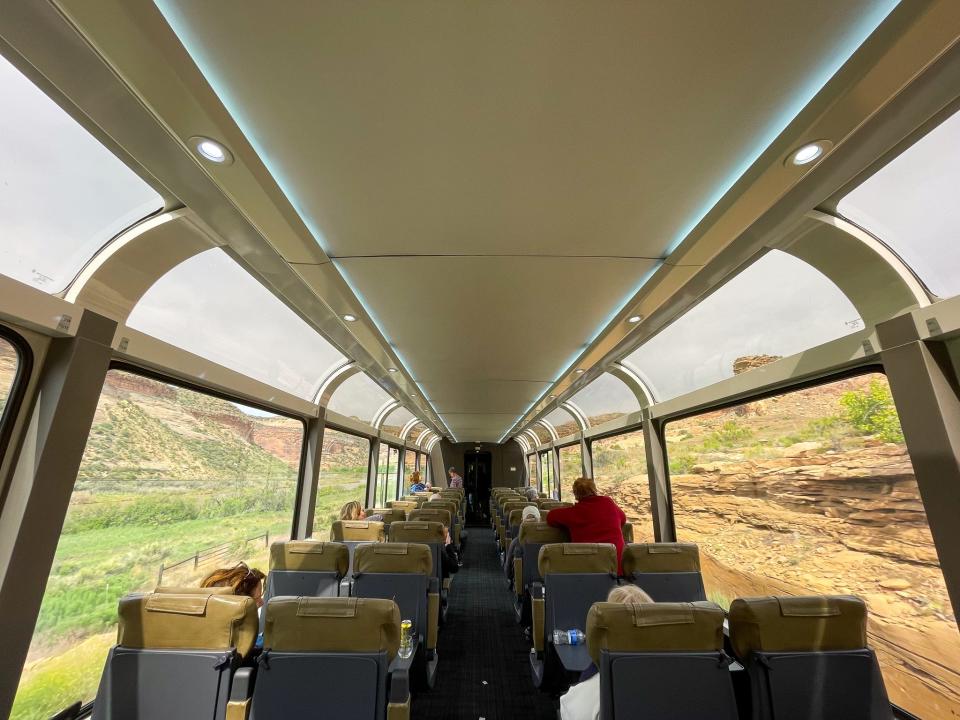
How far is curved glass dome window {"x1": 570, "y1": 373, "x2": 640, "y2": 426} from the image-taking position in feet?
22.6

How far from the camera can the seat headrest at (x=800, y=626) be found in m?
2.03

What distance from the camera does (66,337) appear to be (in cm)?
229

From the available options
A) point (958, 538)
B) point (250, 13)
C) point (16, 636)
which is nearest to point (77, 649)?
point (16, 636)

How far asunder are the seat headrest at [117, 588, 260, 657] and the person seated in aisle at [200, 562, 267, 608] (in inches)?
29.7

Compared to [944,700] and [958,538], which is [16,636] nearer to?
[958,538]

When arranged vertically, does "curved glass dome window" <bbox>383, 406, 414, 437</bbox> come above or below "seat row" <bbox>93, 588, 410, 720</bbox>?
above

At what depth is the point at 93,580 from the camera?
2623 millimetres

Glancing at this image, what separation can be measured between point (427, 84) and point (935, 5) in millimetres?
1690

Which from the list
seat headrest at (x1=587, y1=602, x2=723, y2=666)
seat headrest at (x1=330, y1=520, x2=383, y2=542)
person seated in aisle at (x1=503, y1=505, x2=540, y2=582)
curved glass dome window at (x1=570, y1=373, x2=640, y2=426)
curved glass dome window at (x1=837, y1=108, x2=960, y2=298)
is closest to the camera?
curved glass dome window at (x1=837, y1=108, x2=960, y2=298)

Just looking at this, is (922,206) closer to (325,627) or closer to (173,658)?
(325,627)

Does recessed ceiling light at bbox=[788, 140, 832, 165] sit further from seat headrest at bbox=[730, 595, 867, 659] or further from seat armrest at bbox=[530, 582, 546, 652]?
seat armrest at bbox=[530, 582, 546, 652]

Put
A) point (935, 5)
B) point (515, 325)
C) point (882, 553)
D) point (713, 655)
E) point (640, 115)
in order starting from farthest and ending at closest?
point (515, 325) → point (882, 553) → point (713, 655) → point (640, 115) → point (935, 5)

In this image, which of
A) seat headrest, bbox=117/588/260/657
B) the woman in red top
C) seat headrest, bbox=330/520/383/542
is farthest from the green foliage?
seat headrest, bbox=330/520/383/542

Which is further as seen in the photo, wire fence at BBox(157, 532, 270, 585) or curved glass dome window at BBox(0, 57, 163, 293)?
wire fence at BBox(157, 532, 270, 585)
